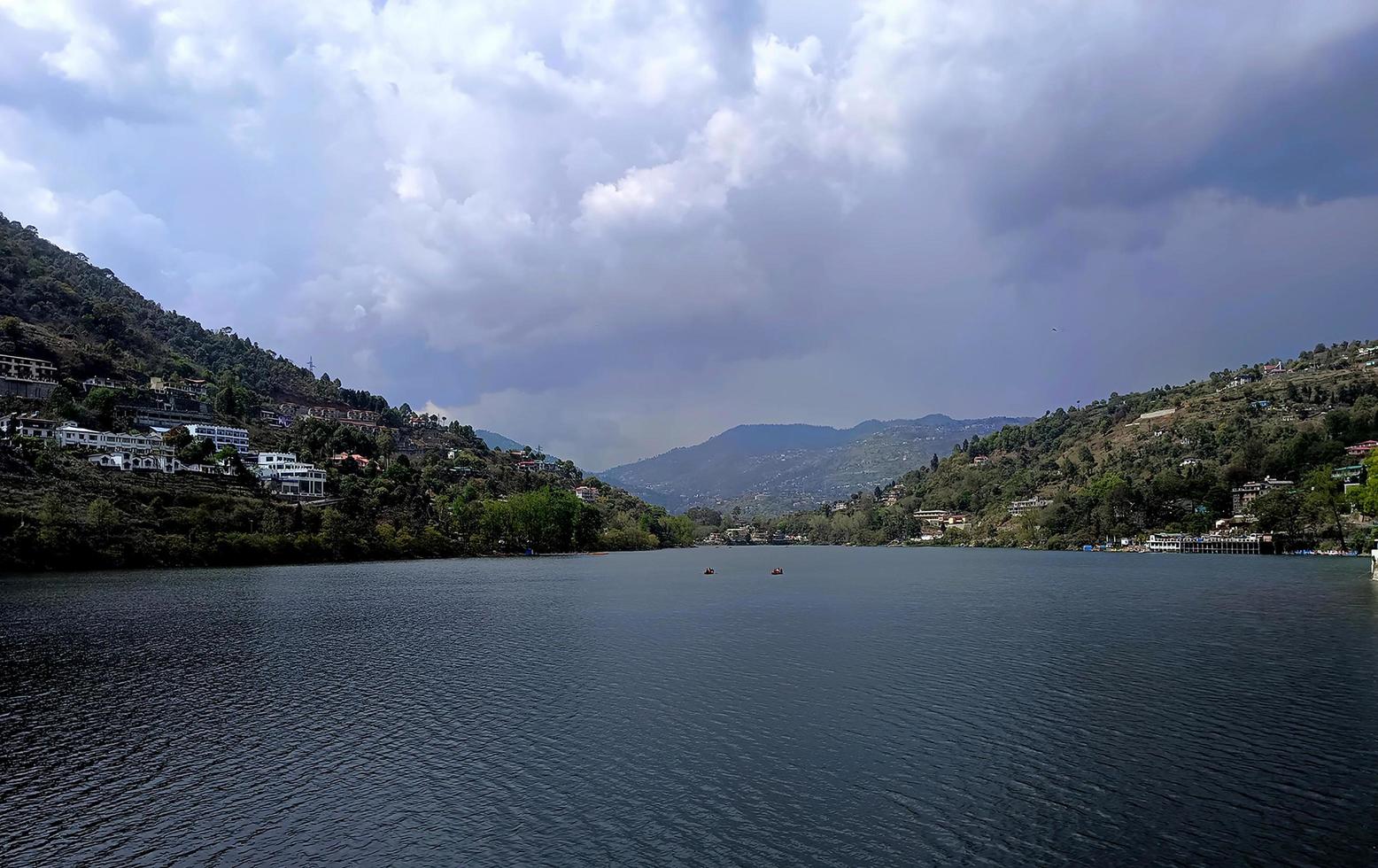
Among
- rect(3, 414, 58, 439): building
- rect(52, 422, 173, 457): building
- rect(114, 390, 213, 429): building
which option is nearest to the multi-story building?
rect(114, 390, 213, 429): building

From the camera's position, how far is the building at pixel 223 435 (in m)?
180

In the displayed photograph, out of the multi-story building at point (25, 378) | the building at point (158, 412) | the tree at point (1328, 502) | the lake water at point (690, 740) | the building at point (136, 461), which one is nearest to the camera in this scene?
the lake water at point (690, 740)

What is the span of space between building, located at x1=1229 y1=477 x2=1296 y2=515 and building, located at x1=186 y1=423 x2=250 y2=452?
22644cm

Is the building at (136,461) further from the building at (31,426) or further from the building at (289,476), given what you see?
the building at (289,476)

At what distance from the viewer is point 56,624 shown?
56656mm

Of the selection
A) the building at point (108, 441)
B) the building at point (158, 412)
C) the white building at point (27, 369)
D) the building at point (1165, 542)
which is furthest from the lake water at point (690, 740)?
the building at point (158, 412)

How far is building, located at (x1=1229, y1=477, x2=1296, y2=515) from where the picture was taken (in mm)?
181500

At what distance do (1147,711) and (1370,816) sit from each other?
1163 cm

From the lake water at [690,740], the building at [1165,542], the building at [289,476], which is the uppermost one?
the building at [289,476]

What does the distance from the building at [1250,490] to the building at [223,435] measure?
226 meters

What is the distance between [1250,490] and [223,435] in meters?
240

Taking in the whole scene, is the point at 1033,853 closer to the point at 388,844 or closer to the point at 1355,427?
the point at 388,844

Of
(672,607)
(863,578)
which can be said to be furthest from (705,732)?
(863,578)

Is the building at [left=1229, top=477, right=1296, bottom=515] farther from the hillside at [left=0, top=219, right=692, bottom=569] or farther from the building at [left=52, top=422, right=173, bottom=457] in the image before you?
the building at [left=52, top=422, right=173, bottom=457]
